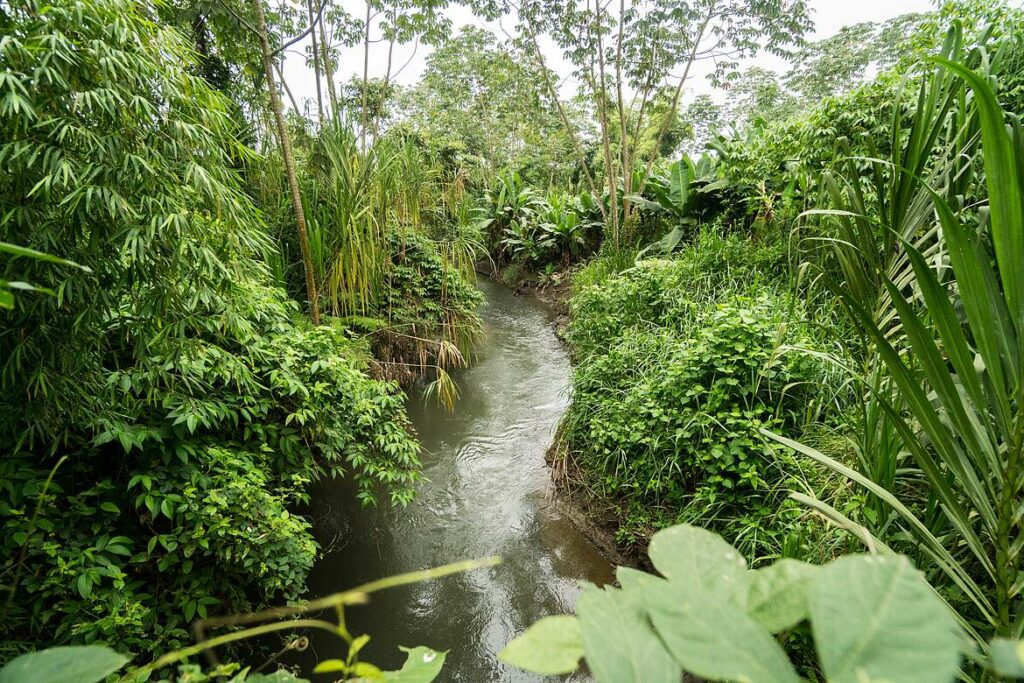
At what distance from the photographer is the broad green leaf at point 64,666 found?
0.28m

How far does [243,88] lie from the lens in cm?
455

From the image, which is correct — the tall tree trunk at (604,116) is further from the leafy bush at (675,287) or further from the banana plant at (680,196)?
the leafy bush at (675,287)

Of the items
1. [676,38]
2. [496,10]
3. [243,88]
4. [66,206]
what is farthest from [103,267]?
[676,38]

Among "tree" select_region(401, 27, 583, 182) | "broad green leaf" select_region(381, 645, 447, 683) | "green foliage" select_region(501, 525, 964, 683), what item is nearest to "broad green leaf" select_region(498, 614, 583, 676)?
"green foliage" select_region(501, 525, 964, 683)

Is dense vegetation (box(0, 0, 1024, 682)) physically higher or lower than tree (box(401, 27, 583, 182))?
lower

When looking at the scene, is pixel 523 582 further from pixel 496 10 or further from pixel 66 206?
pixel 496 10

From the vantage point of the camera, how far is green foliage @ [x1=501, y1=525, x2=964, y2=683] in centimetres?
22

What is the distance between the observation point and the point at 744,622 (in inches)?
9.8

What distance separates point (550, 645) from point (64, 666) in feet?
0.98

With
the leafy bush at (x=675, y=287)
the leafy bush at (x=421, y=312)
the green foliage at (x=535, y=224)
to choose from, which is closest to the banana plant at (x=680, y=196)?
the leafy bush at (x=675, y=287)

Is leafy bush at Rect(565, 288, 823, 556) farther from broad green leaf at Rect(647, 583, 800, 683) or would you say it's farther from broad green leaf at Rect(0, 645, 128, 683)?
broad green leaf at Rect(0, 645, 128, 683)

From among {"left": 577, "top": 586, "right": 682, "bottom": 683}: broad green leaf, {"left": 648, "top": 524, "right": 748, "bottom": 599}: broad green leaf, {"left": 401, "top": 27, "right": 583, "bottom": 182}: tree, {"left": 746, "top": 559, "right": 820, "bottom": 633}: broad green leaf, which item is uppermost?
{"left": 401, "top": 27, "right": 583, "bottom": 182}: tree

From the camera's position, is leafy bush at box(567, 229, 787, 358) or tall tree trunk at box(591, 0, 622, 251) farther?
tall tree trunk at box(591, 0, 622, 251)

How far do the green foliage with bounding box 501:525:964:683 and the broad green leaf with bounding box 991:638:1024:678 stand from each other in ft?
0.05
